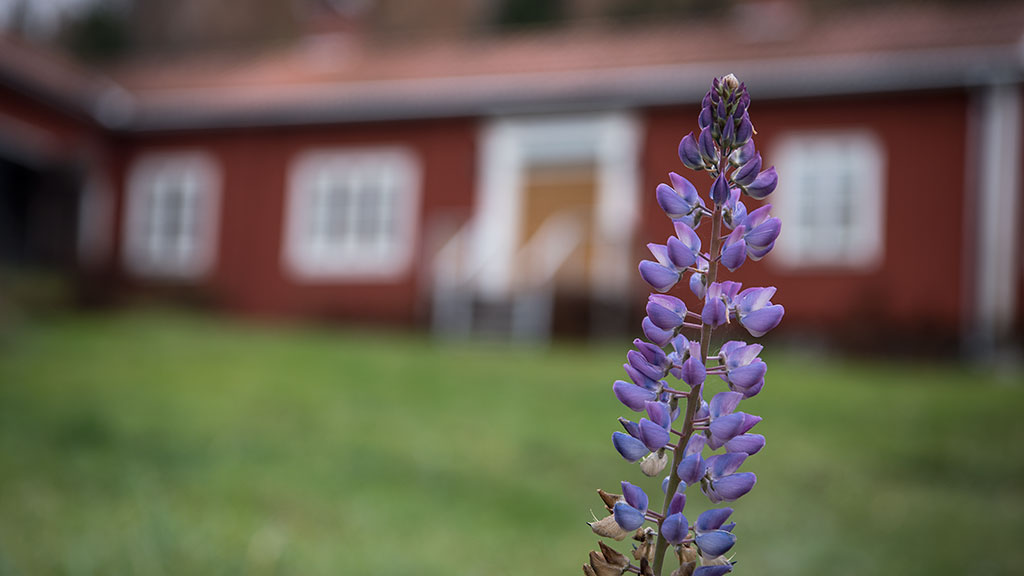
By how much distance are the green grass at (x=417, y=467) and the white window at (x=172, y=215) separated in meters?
7.33

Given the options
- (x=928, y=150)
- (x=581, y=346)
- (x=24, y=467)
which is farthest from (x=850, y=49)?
(x=24, y=467)

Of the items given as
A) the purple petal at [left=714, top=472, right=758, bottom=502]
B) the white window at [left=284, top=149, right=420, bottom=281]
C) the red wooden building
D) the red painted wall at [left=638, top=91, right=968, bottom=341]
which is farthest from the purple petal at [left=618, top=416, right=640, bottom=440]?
the white window at [left=284, top=149, right=420, bottom=281]

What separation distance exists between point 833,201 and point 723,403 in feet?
42.2

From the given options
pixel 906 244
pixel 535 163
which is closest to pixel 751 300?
pixel 906 244

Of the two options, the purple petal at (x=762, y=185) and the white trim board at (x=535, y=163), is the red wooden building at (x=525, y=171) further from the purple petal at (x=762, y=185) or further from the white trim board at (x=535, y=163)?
the purple petal at (x=762, y=185)

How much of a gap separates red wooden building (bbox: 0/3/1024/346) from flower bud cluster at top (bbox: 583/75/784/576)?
39.4 feet

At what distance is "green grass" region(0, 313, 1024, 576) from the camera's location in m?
3.71

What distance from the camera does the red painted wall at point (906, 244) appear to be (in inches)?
496

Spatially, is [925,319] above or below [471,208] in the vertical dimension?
below

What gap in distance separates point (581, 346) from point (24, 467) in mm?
8574

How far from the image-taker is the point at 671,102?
14.0 meters

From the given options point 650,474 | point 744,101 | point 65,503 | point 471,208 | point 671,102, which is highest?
point 671,102

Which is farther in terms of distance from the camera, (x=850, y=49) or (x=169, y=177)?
(x=169, y=177)

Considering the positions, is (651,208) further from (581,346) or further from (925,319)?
(925,319)
